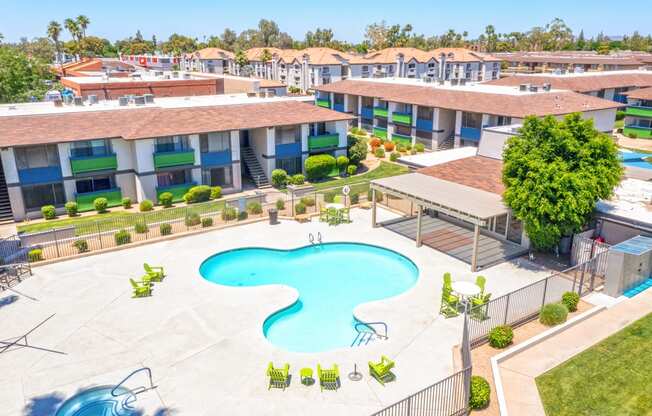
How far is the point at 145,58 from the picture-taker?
116125 millimetres

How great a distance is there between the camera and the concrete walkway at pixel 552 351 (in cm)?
1484

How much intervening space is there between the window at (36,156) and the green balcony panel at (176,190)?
6984mm

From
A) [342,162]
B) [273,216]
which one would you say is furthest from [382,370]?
[342,162]

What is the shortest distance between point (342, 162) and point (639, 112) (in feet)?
130

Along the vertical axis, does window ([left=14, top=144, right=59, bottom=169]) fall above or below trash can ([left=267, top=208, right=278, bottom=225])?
above

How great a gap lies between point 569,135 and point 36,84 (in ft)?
218

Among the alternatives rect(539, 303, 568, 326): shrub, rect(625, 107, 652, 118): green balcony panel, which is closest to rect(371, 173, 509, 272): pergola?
rect(539, 303, 568, 326): shrub

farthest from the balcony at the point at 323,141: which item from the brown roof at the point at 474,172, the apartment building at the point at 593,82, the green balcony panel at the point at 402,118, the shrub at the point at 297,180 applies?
the apartment building at the point at 593,82

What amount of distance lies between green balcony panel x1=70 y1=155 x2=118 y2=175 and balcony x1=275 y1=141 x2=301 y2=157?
1275 centimetres

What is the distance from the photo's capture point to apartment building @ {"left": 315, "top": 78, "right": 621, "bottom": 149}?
45.2 metres

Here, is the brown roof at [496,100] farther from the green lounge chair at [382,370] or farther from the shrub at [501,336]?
the green lounge chair at [382,370]

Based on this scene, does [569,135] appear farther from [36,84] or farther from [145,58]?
[145,58]

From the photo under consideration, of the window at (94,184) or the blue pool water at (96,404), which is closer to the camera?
the blue pool water at (96,404)

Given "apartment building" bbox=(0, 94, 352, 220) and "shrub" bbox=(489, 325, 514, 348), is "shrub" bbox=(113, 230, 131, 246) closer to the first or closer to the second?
"apartment building" bbox=(0, 94, 352, 220)
